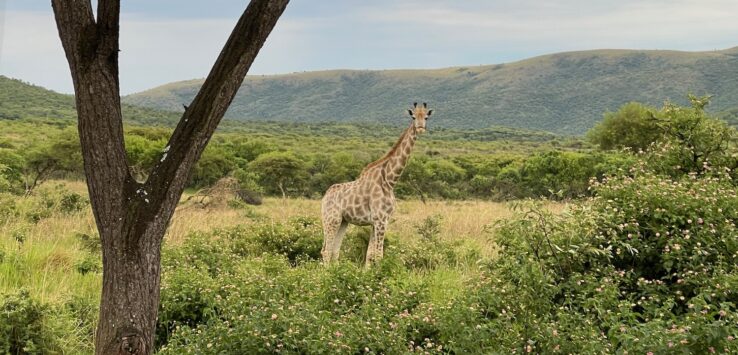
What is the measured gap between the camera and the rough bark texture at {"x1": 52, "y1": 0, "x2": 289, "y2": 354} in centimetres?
403

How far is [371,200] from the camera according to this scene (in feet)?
31.0

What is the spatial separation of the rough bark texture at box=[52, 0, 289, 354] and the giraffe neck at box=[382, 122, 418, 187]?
5.71m

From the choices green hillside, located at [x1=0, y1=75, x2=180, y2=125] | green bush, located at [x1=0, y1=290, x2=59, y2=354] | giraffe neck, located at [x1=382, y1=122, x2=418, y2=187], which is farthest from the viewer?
green hillside, located at [x1=0, y1=75, x2=180, y2=125]

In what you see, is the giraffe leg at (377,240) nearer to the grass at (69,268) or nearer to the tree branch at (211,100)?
the grass at (69,268)

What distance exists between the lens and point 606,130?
3366cm

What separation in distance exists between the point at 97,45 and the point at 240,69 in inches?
30.7

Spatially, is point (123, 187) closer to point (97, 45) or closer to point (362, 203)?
point (97, 45)

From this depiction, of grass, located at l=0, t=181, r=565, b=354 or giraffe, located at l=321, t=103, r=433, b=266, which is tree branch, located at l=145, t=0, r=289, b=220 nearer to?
grass, located at l=0, t=181, r=565, b=354

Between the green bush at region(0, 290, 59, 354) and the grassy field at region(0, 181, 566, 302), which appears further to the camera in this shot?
the grassy field at region(0, 181, 566, 302)

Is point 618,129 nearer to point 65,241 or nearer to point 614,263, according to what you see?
point 65,241

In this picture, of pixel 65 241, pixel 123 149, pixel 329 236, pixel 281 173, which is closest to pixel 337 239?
pixel 329 236

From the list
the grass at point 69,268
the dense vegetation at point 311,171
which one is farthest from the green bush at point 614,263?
the dense vegetation at point 311,171

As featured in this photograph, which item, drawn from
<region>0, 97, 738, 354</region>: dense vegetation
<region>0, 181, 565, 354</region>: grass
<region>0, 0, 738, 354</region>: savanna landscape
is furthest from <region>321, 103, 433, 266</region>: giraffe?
<region>0, 97, 738, 354</region>: dense vegetation

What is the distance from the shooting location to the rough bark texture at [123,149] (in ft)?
13.2
